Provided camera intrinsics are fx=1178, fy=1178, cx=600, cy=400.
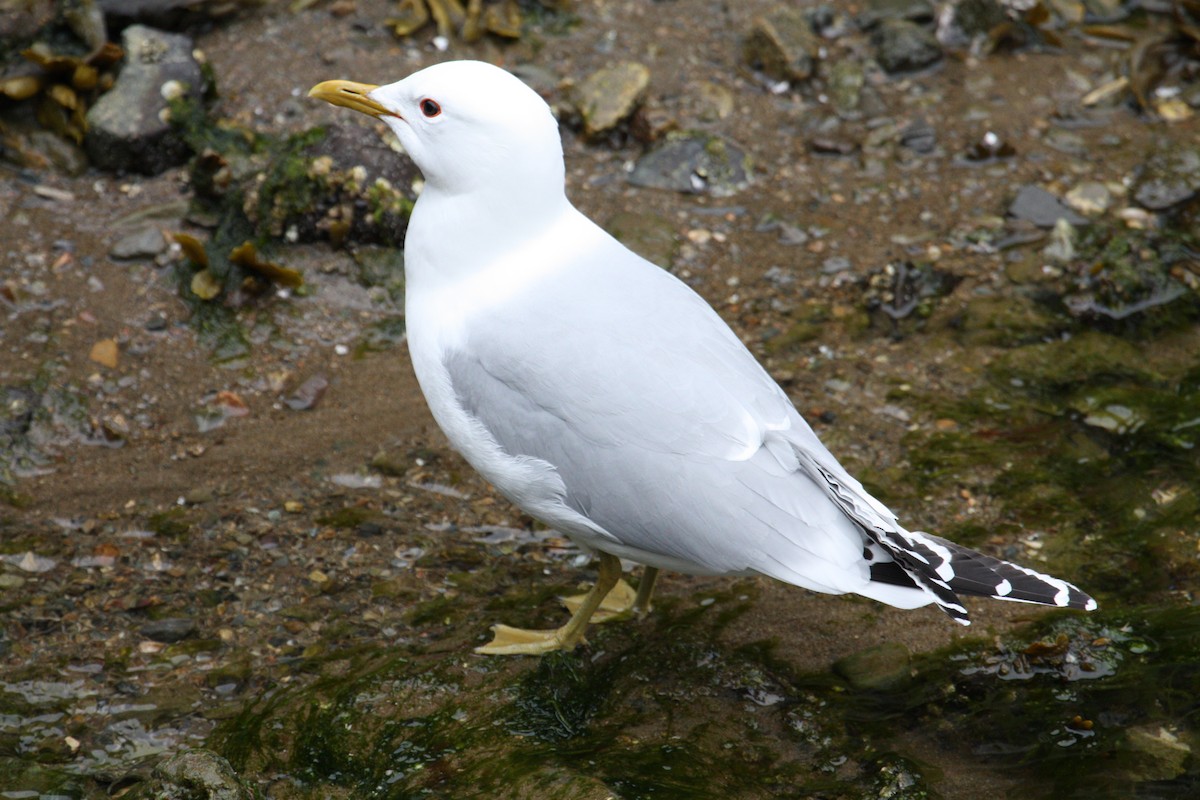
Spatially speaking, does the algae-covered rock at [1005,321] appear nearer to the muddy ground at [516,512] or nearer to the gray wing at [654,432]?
the muddy ground at [516,512]

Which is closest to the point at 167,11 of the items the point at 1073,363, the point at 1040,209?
the point at 1040,209

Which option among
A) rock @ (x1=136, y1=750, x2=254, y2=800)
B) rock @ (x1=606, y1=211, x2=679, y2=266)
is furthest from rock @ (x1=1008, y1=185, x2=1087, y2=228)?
rock @ (x1=136, y1=750, x2=254, y2=800)

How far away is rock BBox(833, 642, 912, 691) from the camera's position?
140 inches

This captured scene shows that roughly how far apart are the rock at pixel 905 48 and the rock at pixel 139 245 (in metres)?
3.92

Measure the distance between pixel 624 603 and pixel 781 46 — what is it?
3599 millimetres

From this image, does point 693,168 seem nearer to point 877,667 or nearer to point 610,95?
point 610,95

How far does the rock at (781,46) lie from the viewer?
20.8 ft

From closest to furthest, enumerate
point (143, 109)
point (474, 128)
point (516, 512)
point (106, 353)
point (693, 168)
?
1. point (474, 128)
2. point (516, 512)
3. point (106, 353)
4. point (143, 109)
5. point (693, 168)

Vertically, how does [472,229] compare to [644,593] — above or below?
above

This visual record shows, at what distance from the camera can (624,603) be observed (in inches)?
157

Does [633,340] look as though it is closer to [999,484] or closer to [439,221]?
[439,221]

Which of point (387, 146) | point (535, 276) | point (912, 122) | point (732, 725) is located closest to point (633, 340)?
point (535, 276)

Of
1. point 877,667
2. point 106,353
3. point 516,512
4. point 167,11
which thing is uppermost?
point 167,11

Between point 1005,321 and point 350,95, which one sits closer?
point 350,95
